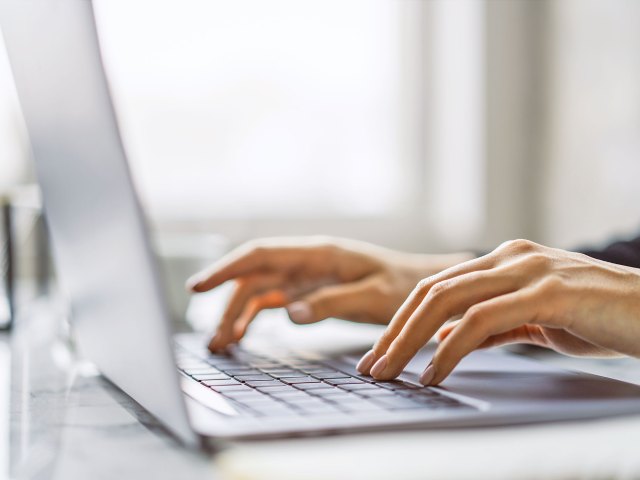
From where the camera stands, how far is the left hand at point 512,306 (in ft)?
1.83

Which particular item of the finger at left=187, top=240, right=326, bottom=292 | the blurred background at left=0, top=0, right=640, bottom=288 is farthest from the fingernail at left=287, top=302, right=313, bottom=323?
the blurred background at left=0, top=0, right=640, bottom=288

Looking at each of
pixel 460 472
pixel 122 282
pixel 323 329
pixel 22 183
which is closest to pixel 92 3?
pixel 122 282

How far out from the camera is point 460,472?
0.39 metres

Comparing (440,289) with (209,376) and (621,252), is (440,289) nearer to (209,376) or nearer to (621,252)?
(209,376)

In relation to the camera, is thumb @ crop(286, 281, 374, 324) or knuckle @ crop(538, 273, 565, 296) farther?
thumb @ crop(286, 281, 374, 324)

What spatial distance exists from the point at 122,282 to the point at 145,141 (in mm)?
1687

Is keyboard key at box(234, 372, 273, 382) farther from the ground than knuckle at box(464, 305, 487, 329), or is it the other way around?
knuckle at box(464, 305, 487, 329)

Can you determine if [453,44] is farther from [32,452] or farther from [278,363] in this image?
[32,452]

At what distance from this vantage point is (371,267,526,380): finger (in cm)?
58

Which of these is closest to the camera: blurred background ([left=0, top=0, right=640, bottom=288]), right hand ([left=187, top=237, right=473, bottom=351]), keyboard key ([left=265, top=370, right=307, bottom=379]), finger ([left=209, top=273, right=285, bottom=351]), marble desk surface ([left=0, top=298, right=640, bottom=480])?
marble desk surface ([left=0, top=298, right=640, bottom=480])

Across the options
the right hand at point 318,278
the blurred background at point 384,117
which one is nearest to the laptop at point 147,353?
the right hand at point 318,278

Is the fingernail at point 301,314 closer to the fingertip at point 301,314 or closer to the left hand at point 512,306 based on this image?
the fingertip at point 301,314

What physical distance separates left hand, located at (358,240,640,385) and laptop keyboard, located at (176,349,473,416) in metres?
0.03

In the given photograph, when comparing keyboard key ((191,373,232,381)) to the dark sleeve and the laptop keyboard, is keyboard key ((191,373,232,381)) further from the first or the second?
the dark sleeve
